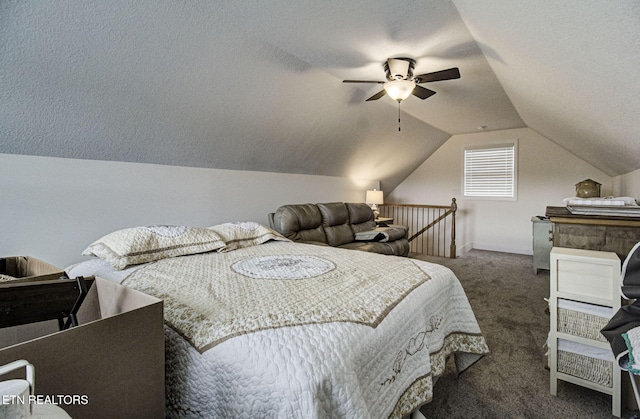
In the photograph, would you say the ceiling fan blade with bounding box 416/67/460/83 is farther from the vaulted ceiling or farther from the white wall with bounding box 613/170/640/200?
the white wall with bounding box 613/170/640/200

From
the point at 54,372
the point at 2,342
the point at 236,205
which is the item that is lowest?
the point at 2,342

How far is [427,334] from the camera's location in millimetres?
1411

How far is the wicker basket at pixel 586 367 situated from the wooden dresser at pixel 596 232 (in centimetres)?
66

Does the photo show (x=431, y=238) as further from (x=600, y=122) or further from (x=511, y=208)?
(x=600, y=122)

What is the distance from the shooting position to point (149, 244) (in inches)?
78.6

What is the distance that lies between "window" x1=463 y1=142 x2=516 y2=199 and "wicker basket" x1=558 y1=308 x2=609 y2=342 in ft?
14.8

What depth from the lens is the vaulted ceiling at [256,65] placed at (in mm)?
1514

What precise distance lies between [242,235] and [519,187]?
17.1 feet

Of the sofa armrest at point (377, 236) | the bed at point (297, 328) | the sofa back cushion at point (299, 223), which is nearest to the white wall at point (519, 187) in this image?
the sofa armrest at point (377, 236)

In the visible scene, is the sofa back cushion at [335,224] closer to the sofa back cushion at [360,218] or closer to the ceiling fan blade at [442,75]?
the sofa back cushion at [360,218]

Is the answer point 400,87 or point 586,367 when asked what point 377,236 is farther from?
point 586,367

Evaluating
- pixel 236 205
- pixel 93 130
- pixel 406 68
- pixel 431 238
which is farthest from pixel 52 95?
pixel 431 238

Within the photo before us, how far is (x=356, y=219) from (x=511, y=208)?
3205 millimetres

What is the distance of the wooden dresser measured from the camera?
1807 millimetres
